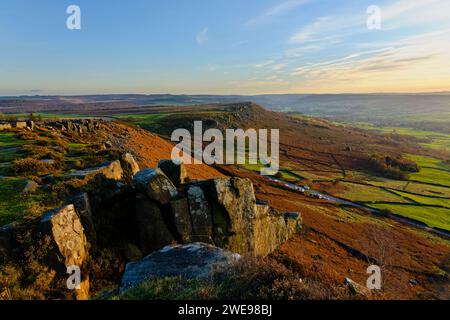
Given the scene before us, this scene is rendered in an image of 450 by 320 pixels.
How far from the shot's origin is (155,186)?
15383mm

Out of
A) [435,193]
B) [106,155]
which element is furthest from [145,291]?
[435,193]

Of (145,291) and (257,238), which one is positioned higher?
(145,291)

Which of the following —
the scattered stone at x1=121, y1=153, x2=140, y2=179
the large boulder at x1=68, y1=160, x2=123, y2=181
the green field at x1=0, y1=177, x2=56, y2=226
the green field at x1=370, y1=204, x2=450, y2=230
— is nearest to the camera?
the green field at x1=0, y1=177, x2=56, y2=226

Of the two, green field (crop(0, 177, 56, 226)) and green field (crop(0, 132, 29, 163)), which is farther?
green field (crop(0, 132, 29, 163))

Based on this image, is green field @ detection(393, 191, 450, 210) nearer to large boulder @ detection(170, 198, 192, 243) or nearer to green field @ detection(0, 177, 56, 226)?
large boulder @ detection(170, 198, 192, 243)

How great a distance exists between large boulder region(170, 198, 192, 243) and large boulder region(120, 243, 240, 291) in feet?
12.2

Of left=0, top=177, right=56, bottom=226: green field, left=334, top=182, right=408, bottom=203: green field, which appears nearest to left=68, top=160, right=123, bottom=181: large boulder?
left=0, top=177, right=56, bottom=226: green field

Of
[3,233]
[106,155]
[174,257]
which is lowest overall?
[174,257]

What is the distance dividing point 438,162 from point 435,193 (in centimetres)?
6270

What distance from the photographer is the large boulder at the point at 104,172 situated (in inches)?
650

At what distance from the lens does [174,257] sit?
10.7m

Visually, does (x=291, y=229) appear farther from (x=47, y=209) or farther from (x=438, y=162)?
(x=438, y=162)

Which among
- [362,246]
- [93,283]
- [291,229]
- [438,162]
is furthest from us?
[438,162]

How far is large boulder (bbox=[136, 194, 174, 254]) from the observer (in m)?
14.7
